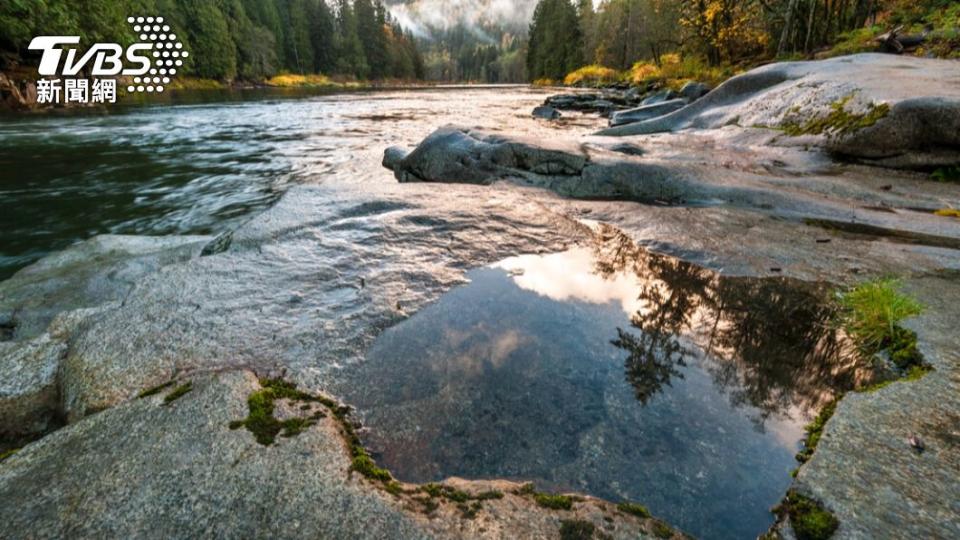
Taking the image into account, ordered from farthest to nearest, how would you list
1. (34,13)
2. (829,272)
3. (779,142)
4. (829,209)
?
(34,13), (779,142), (829,209), (829,272)

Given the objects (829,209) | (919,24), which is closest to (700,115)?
(829,209)

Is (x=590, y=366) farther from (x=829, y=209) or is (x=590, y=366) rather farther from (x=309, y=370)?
(x=829, y=209)

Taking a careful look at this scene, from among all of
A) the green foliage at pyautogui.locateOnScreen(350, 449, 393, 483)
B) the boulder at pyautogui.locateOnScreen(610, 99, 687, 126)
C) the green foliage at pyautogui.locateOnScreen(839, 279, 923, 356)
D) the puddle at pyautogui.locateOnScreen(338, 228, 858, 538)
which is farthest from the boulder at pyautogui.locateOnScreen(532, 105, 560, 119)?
the green foliage at pyautogui.locateOnScreen(350, 449, 393, 483)

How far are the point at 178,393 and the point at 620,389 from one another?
2.34 m

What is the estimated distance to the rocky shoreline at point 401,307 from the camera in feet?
5.17

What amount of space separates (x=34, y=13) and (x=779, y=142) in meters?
31.3

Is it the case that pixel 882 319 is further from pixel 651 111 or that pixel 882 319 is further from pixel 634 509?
pixel 651 111

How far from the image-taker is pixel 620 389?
7.91 ft

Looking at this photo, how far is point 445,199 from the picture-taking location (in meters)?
5.83

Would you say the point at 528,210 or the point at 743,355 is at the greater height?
the point at 528,210

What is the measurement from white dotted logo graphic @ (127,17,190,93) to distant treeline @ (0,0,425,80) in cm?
159

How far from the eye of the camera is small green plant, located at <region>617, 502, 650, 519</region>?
1.66m

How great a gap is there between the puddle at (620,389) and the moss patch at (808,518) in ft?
0.50

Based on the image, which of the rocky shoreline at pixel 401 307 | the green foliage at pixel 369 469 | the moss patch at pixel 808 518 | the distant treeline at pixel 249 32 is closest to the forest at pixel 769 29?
the rocky shoreline at pixel 401 307
